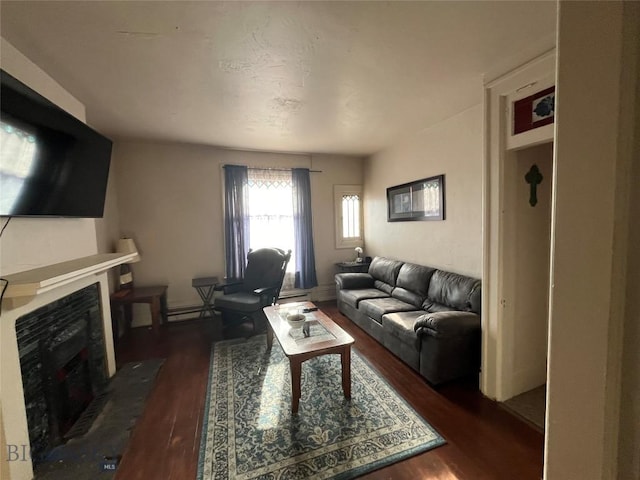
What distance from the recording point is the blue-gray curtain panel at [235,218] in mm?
3963

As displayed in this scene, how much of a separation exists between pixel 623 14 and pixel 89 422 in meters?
3.05

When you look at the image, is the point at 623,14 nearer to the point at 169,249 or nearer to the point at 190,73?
the point at 190,73

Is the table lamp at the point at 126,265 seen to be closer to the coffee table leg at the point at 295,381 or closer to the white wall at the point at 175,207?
the white wall at the point at 175,207

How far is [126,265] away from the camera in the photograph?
11.6 feet

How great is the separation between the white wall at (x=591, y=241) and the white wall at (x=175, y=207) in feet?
13.4

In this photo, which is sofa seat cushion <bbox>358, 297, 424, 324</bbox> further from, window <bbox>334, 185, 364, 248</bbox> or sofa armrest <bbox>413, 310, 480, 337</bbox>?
window <bbox>334, 185, 364, 248</bbox>

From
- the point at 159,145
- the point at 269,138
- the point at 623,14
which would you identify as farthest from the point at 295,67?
the point at 159,145

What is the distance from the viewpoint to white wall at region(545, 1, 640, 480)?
35 centimetres

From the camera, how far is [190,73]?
196 centimetres

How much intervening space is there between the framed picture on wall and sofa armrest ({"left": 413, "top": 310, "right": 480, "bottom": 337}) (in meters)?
1.28

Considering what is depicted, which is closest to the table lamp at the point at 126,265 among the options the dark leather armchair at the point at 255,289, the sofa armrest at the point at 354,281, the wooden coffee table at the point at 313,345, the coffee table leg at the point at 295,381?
the dark leather armchair at the point at 255,289

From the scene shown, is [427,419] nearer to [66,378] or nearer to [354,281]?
[354,281]

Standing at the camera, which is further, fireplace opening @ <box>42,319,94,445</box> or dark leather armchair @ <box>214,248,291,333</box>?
dark leather armchair @ <box>214,248,291,333</box>

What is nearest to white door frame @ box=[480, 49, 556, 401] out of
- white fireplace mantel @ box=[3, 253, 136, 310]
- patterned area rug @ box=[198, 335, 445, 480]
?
patterned area rug @ box=[198, 335, 445, 480]
